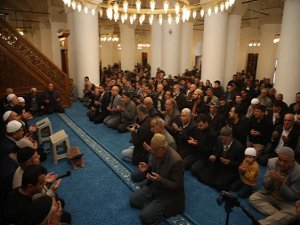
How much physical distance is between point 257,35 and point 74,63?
16.4 meters

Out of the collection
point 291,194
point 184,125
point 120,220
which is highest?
point 184,125

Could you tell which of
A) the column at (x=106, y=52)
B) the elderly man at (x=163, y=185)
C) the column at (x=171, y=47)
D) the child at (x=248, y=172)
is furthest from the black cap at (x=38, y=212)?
the column at (x=106, y=52)

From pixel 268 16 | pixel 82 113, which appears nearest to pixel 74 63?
pixel 82 113

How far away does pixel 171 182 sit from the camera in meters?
3.02

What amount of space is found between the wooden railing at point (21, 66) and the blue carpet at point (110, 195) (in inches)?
179

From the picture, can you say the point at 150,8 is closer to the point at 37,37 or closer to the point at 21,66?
the point at 21,66

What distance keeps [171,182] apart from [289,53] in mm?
6400

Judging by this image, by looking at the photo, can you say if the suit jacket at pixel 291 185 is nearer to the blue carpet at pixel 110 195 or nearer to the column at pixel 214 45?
the blue carpet at pixel 110 195

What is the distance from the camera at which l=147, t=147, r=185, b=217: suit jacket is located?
302 centimetres

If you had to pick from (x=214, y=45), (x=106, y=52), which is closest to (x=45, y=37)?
(x=106, y=52)

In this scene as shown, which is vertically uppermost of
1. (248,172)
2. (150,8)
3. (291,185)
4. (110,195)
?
(150,8)

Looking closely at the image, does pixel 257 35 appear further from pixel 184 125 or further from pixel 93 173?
pixel 93 173

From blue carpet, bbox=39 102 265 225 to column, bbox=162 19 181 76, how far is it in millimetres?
7128

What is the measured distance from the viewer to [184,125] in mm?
4914
